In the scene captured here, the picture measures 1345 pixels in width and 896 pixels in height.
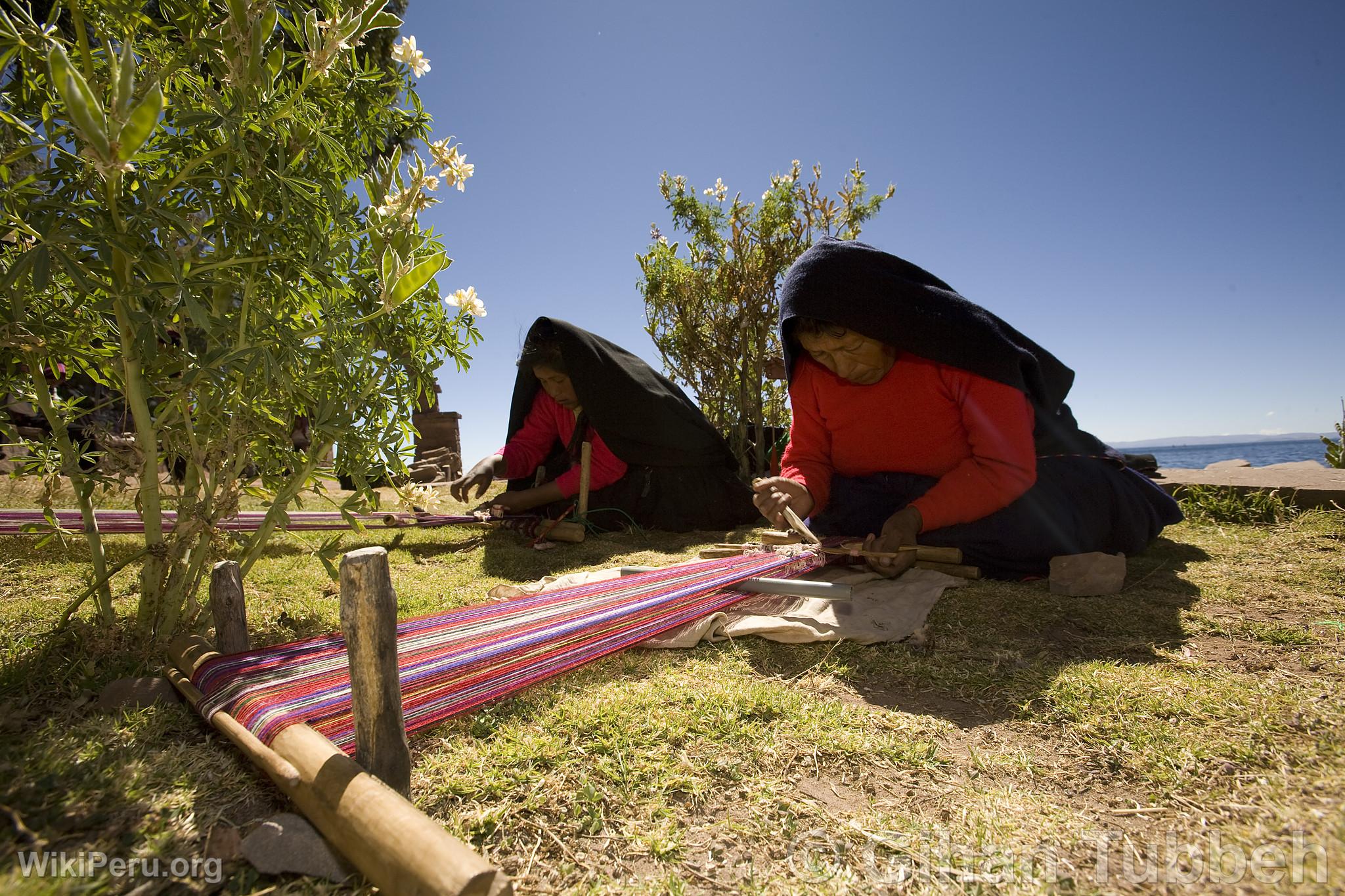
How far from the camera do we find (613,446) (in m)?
4.15

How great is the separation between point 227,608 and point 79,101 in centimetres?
112

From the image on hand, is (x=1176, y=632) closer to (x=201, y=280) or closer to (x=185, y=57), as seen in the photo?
(x=201, y=280)

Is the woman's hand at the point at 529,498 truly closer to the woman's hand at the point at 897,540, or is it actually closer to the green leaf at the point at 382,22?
the woman's hand at the point at 897,540

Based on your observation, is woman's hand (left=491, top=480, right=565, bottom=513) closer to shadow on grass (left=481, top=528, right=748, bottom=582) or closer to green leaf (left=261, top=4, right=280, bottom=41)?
shadow on grass (left=481, top=528, right=748, bottom=582)

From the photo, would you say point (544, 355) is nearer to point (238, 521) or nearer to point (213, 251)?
point (238, 521)

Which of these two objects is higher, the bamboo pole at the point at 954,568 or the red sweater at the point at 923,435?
the red sweater at the point at 923,435

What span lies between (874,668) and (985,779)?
55 centimetres

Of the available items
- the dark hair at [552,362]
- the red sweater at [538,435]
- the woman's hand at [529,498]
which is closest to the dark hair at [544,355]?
the dark hair at [552,362]

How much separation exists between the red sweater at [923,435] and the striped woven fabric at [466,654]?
887mm

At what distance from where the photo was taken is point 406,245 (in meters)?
1.51

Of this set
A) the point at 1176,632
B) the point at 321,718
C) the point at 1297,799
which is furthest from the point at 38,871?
the point at 1176,632

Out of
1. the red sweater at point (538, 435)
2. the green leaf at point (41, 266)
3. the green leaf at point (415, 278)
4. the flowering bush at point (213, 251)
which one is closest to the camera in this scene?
the green leaf at point (41, 266)

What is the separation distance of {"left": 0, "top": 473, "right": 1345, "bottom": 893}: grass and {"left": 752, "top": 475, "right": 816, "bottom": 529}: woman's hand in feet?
2.69

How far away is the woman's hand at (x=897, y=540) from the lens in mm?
2363
